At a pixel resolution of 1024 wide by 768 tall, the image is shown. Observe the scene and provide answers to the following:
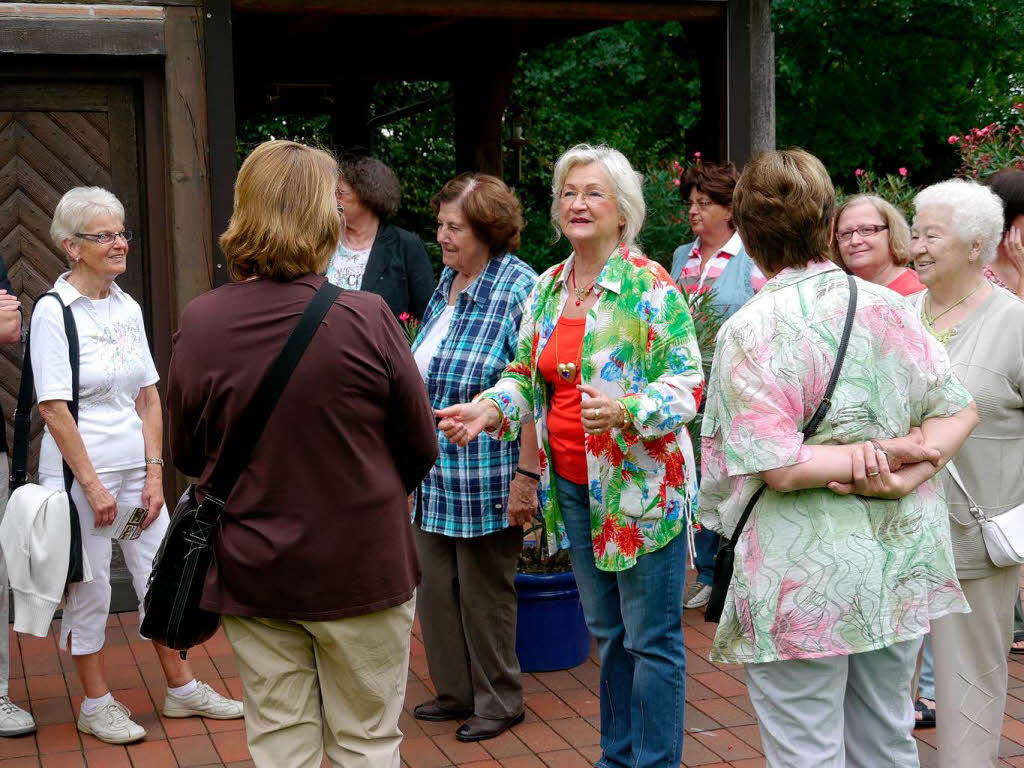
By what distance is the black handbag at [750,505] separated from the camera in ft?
8.36

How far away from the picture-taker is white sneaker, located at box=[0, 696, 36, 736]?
421 cm

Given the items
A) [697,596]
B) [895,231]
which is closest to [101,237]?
[895,231]

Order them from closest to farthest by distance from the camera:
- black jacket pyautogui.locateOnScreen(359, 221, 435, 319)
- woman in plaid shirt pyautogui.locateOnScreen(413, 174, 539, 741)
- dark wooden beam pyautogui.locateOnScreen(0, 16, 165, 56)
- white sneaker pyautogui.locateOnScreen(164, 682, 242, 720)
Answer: woman in plaid shirt pyautogui.locateOnScreen(413, 174, 539, 741)
white sneaker pyautogui.locateOnScreen(164, 682, 242, 720)
black jacket pyautogui.locateOnScreen(359, 221, 435, 319)
dark wooden beam pyautogui.locateOnScreen(0, 16, 165, 56)

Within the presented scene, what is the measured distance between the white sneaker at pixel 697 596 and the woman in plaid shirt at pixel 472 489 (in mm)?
1581

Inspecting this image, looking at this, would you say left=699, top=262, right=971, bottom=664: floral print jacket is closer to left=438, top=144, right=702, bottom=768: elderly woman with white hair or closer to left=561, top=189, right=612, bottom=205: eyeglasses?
left=438, top=144, right=702, bottom=768: elderly woman with white hair

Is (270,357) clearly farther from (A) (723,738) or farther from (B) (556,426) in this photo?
(A) (723,738)

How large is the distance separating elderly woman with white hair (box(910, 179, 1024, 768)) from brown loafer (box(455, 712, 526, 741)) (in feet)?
4.86

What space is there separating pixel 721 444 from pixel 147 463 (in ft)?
7.66

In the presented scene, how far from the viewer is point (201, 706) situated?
14.3 ft

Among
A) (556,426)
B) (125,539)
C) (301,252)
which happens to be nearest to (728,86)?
(556,426)

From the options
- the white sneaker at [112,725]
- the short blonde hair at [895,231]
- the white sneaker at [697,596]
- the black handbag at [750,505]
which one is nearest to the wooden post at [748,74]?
the short blonde hair at [895,231]

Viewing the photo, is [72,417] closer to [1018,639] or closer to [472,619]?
[472,619]

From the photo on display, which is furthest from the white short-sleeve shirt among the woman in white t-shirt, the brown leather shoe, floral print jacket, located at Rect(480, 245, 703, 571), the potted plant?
floral print jacket, located at Rect(480, 245, 703, 571)

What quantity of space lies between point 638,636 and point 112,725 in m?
1.97
